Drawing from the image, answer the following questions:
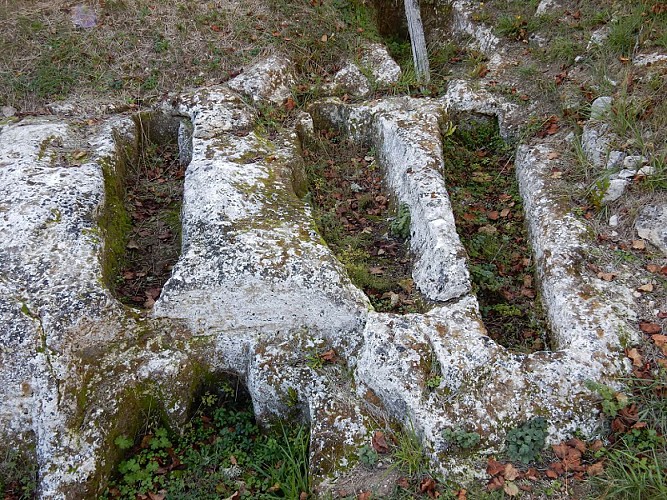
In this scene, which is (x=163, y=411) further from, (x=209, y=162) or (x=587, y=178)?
(x=587, y=178)

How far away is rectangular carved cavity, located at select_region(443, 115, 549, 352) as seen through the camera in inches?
198

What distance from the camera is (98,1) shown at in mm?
8328

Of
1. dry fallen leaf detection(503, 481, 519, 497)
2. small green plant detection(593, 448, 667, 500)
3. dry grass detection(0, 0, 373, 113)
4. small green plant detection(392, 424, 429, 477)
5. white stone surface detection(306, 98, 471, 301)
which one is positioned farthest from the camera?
dry grass detection(0, 0, 373, 113)

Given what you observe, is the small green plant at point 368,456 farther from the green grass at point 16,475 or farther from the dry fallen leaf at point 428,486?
the green grass at point 16,475

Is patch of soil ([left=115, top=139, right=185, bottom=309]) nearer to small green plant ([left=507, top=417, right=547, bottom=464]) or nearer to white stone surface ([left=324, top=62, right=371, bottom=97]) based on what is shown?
white stone surface ([left=324, top=62, right=371, bottom=97])

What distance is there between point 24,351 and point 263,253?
2.27 metres

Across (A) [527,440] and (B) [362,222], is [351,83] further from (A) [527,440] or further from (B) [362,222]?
(A) [527,440]

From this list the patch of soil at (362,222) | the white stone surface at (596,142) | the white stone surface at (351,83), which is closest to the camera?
the patch of soil at (362,222)

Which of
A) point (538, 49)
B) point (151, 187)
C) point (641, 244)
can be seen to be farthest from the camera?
point (538, 49)

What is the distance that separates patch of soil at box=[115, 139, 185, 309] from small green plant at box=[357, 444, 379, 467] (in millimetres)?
2611

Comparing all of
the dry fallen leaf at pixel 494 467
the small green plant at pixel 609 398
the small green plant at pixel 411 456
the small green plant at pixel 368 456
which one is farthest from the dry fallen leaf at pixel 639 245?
the small green plant at pixel 368 456

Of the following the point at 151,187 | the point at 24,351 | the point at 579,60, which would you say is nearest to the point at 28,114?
the point at 151,187

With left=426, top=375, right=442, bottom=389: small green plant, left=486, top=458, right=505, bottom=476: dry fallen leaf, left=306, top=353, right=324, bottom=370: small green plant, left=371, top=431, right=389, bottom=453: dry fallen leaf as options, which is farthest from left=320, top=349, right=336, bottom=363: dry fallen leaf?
left=486, top=458, right=505, bottom=476: dry fallen leaf

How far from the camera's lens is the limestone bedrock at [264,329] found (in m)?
4.10
